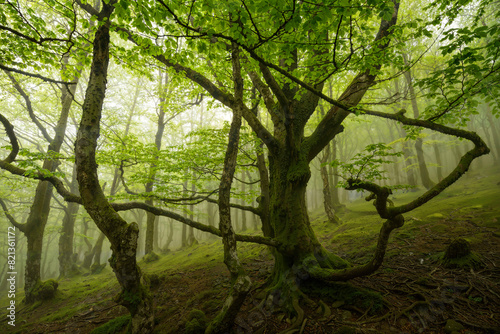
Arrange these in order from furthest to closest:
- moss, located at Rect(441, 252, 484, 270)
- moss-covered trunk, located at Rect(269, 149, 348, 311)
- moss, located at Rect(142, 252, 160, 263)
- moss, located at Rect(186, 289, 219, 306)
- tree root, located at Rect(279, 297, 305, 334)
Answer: moss, located at Rect(142, 252, 160, 263) → moss, located at Rect(186, 289, 219, 306) → moss-covered trunk, located at Rect(269, 149, 348, 311) → moss, located at Rect(441, 252, 484, 270) → tree root, located at Rect(279, 297, 305, 334)

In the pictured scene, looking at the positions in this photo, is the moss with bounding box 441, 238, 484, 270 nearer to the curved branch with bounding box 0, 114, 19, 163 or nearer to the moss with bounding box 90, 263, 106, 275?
the curved branch with bounding box 0, 114, 19, 163

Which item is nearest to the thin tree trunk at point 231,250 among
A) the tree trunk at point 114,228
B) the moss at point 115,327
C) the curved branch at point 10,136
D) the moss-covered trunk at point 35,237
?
the tree trunk at point 114,228

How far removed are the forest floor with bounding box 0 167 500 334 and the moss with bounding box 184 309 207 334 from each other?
0.75ft

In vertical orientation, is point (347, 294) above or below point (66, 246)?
above

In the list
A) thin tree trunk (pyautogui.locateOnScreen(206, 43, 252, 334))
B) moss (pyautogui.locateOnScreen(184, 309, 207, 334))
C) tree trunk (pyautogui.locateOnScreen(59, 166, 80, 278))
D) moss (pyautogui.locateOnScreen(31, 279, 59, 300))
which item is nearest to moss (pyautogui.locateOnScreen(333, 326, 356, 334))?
thin tree trunk (pyautogui.locateOnScreen(206, 43, 252, 334))

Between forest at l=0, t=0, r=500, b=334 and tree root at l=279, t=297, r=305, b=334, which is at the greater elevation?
forest at l=0, t=0, r=500, b=334

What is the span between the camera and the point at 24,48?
4.58 meters

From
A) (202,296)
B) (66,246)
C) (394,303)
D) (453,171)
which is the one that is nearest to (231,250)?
(202,296)

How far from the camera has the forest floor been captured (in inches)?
137

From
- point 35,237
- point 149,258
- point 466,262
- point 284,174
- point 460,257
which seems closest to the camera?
point 466,262

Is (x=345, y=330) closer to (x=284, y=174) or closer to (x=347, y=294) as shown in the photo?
(x=347, y=294)

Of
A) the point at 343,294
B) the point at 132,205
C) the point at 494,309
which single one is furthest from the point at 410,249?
the point at 132,205

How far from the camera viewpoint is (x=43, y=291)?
315 inches

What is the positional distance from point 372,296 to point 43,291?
37.7ft
